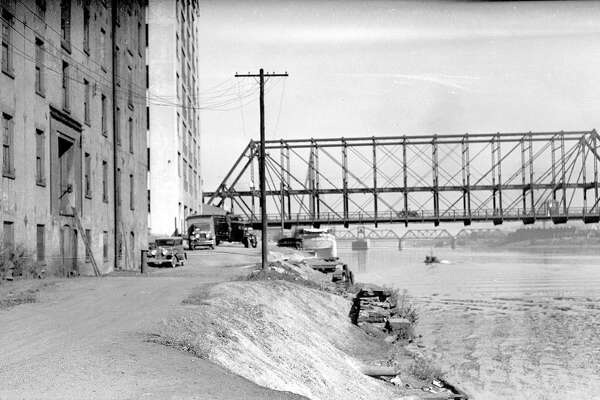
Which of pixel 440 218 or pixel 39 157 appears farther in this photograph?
pixel 440 218

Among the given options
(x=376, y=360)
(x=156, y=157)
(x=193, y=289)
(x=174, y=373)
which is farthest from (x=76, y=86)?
(x=156, y=157)

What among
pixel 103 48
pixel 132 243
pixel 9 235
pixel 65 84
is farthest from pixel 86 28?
pixel 9 235

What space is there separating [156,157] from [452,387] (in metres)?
51.1

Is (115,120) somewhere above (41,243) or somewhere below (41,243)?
above

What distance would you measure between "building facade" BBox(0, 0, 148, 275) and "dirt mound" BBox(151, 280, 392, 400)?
897cm

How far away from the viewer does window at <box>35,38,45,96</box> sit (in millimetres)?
27391

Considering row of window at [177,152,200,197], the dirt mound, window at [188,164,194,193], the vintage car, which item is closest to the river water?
the dirt mound

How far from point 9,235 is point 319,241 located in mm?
65923

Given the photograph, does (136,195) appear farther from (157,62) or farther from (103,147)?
(157,62)

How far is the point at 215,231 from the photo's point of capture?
7031 cm

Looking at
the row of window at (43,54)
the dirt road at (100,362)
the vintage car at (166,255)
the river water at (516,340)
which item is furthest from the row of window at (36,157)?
the river water at (516,340)

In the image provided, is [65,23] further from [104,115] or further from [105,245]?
[105,245]

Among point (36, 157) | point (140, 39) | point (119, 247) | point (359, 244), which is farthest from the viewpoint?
point (359, 244)

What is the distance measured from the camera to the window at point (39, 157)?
27297mm
